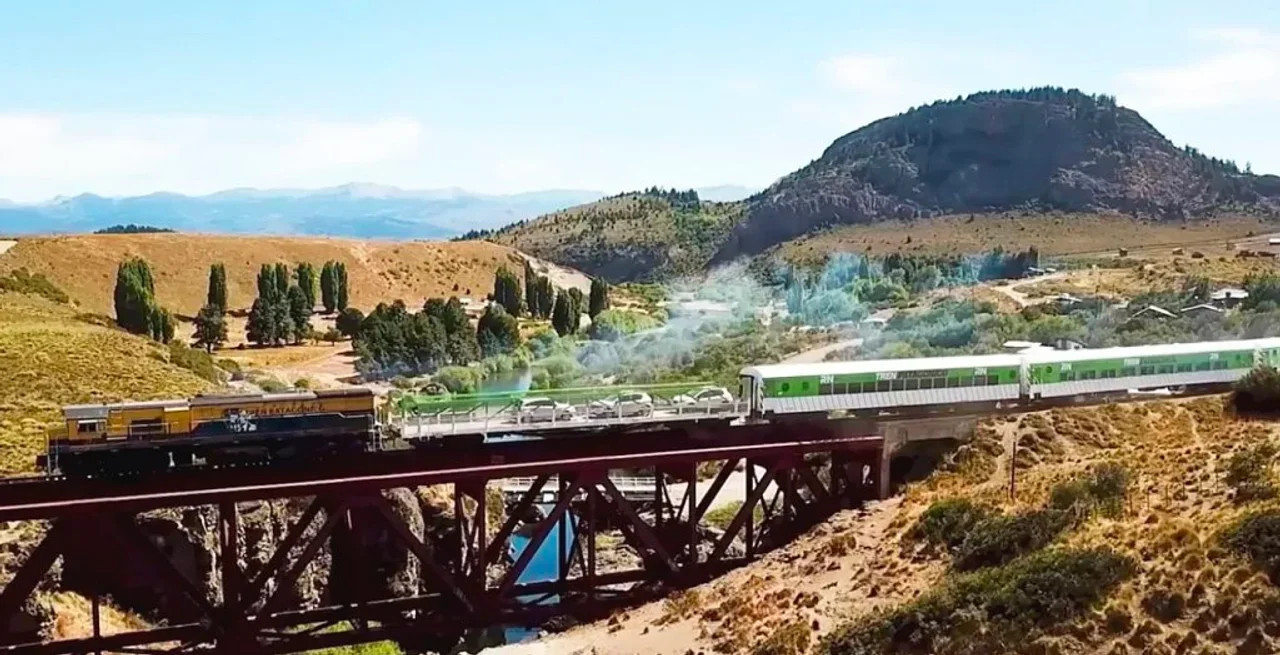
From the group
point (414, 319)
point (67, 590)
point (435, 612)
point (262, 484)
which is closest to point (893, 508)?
point (435, 612)

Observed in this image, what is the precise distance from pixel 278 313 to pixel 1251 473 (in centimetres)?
8618

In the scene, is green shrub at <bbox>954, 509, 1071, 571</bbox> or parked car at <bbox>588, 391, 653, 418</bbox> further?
parked car at <bbox>588, 391, 653, 418</bbox>

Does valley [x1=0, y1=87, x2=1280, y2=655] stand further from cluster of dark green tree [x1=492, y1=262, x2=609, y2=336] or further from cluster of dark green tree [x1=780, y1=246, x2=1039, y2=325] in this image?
Answer: cluster of dark green tree [x1=780, y1=246, x2=1039, y2=325]

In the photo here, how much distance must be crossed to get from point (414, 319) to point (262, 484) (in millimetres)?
68489

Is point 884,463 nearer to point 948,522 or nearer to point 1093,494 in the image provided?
point 948,522

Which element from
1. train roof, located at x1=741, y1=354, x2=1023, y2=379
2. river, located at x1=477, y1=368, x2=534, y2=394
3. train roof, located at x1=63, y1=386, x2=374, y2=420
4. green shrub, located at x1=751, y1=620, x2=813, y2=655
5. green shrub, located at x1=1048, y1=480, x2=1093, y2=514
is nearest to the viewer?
green shrub, located at x1=751, y1=620, x2=813, y2=655

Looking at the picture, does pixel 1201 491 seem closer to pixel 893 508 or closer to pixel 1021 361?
pixel 893 508

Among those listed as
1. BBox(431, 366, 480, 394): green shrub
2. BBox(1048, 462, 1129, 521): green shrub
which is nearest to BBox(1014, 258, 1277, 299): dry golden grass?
BBox(431, 366, 480, 394): green shrub

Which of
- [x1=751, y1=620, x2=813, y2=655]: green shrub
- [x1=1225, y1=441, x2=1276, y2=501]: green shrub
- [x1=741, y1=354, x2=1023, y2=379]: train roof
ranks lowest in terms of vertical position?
[x1=751, y1=620, x2=813, y2=655]: green shrub

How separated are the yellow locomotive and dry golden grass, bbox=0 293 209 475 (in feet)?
27.3

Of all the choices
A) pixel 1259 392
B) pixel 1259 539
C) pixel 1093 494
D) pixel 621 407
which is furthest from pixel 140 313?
pixel 1259 539

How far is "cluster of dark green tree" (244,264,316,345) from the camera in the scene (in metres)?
98.2

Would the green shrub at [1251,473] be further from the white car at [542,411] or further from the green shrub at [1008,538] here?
the white car at [542,411]

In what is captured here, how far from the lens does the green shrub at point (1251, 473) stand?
27.0 m
